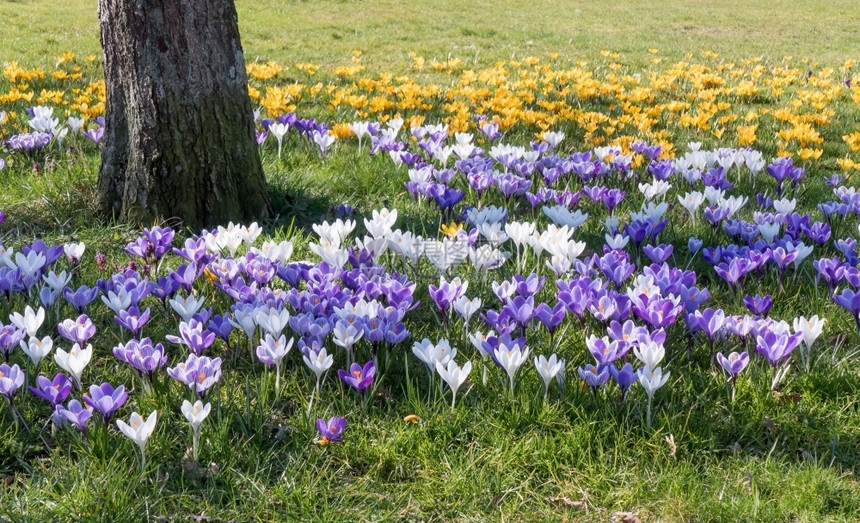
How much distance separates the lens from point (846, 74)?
11.2 metres

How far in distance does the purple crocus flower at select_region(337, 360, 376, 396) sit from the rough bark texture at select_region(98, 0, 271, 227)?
2.08 m

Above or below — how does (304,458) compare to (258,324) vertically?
below

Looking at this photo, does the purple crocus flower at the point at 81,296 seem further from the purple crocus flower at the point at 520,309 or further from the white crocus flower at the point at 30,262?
the purple crocus flower at the point at 520,309

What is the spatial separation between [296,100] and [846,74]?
7.74m

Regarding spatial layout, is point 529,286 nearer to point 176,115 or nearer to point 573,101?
point 176,115

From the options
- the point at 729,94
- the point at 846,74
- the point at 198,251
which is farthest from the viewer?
the point at 846,74

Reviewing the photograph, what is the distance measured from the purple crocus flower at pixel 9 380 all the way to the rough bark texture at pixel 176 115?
1.85m

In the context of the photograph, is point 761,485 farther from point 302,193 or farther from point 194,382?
point 302,193

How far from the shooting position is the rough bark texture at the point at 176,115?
4.20 metres

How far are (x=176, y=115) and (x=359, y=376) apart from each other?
7.22 ft

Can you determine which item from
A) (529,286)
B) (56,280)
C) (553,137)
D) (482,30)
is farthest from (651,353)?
(482,30)

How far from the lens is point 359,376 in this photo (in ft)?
9.25

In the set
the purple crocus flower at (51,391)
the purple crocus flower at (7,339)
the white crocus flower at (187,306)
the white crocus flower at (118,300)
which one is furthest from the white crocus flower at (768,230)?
the purple crocus flower at (7,339)

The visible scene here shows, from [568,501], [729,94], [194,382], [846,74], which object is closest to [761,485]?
[568,501]
